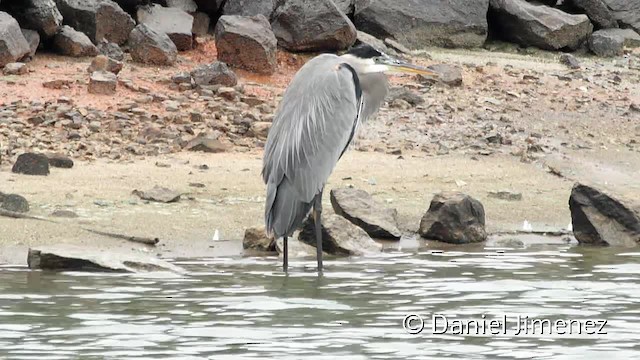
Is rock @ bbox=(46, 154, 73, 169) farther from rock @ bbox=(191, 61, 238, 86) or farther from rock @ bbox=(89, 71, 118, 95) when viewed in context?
rock @ bbox=(191, 61, 238, 86)

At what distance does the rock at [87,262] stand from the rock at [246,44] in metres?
6.97

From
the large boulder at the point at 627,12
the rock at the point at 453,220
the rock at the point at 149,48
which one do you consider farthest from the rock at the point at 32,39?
the large boulder at the point at 627,12

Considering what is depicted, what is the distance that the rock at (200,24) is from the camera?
53.7 feet

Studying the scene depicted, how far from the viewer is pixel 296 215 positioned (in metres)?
8.31

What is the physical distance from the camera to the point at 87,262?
8023mm

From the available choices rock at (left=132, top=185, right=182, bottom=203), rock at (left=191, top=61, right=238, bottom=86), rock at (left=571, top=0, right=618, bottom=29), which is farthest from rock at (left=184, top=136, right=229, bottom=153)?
rock at (left=571, top=0, right=618, bottom=29)

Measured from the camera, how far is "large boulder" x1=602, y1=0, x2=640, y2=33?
19.5m

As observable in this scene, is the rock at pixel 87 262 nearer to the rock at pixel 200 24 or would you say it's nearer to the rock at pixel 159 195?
the rock at pixel 159 195

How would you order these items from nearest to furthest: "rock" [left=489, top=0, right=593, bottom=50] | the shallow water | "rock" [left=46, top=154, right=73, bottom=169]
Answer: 1. the shallow water
2. "rock" [left=46, top=154, right=73, bottom=169]
3. "rock" [left=489, top=0, right=593, bottom=50]

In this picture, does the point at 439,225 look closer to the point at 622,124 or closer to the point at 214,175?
the point at 214,175

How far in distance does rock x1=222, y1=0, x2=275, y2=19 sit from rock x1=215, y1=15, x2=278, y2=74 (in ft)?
4.54

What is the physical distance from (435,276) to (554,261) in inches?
44.5

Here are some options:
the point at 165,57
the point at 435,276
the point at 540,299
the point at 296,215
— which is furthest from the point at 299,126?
the point at 165,57

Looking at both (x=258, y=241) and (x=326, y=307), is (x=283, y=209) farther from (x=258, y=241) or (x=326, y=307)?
(x=326, y=307)
